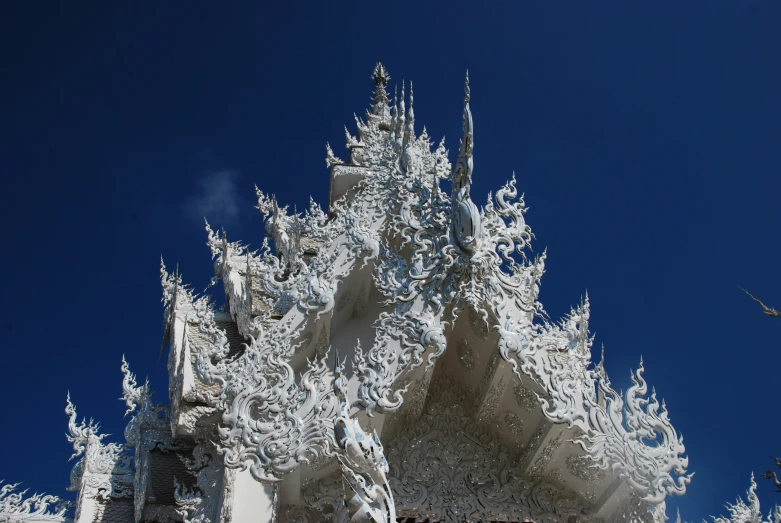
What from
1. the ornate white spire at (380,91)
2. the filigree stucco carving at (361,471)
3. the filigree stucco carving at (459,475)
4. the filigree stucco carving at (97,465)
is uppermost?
the ornate white spire at (380,91)

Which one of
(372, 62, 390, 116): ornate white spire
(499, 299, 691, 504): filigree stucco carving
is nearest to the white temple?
(499, 299, 691, 504): filigree stucco carving

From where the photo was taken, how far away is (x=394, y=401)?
5.69 m

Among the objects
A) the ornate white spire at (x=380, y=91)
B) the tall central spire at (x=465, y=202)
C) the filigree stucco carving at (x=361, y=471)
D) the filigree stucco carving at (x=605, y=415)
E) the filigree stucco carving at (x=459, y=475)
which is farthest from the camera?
the ornate white spire at (x=380, y=91)

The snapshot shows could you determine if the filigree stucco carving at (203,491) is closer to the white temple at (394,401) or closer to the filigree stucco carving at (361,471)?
the white temple at (394,401)

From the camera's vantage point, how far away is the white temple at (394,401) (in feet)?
18.1

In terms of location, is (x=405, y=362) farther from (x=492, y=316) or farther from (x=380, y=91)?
(x=380, y=91)

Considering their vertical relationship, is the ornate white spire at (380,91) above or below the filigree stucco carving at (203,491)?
above

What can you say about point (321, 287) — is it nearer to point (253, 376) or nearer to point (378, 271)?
point (378, 271)

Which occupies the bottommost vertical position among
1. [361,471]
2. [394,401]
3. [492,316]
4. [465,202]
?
[361,471]

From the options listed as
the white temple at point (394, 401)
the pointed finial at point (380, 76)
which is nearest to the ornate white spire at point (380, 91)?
the pointed finial at point (380, 76)

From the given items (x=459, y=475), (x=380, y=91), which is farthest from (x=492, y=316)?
(x=380, y=91)

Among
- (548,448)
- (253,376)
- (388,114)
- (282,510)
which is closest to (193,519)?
(282,510)

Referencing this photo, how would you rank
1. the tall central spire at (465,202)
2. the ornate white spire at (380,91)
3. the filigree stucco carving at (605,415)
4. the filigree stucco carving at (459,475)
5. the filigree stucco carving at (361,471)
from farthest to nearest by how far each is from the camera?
1. the ornate white spire at (380,91)
2. the filigree stucco carving at (459,475)
3. the tall central spire at (465,202)
4. the filigree stucco carving at (605,415)
5. the filigree stucco carving at (361,471)

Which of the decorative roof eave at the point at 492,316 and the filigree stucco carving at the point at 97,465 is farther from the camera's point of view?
the filigree stucco carving at the point at 97,465
